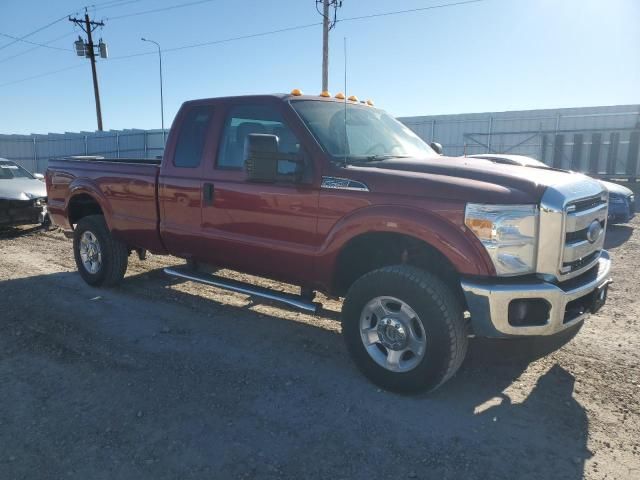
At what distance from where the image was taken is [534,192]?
9.95 feet

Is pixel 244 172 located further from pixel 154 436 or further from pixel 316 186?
pixel 154 436

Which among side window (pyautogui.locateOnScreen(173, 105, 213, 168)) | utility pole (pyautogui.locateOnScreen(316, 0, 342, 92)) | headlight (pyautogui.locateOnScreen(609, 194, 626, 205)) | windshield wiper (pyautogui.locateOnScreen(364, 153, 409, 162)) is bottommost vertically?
headlight (pyautogui.locateOnScreen(609, 194, 626, 205))

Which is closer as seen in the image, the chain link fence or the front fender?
the front fender

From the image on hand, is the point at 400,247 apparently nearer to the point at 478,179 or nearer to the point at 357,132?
the point at 478,179

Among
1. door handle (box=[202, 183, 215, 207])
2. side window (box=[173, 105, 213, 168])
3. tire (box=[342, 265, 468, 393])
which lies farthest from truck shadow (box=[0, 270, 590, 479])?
side window (box=[173, 105, 213, 168])

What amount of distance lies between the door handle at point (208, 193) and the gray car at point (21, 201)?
21.6 ft

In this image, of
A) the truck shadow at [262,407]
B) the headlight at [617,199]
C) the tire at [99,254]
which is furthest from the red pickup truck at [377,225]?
the headlight at [617,199]

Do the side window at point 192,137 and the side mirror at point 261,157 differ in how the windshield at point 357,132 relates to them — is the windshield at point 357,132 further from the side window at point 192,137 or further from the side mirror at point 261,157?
the side window at point 192,137

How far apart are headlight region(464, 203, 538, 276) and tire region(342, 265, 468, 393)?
412mm

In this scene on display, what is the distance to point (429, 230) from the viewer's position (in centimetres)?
320

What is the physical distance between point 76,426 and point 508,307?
2.67 metres

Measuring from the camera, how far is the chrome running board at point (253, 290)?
4.00 metres

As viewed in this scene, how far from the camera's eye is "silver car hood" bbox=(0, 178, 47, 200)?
30.8 ft

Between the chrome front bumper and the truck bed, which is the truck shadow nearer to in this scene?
the chrome front bumper
